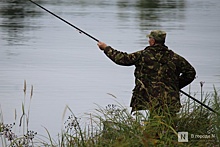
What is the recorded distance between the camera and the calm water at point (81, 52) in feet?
45.6

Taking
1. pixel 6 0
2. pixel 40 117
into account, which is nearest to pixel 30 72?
pixel 40 117

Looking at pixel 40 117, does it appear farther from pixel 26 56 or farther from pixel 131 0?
pixel 131 0

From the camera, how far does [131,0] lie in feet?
160

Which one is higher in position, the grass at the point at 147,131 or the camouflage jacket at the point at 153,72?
the camouflage jacket at the point at 153,72

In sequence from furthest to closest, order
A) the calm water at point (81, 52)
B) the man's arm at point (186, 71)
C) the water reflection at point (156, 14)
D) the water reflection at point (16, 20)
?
the water reflection at point (156, 14), the water reflection at point (16, 20), the calm water at point (81, 52), the man's arm at point (186, 71)

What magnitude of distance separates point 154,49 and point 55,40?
618 inches

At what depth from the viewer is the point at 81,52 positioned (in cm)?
2119

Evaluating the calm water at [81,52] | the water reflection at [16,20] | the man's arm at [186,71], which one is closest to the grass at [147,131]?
the man's arm at [186,71]

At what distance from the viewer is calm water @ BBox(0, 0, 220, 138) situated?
1389 cm

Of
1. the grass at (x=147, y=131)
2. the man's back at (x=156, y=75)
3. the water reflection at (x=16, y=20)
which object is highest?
the water reflection at (x=16, y=20)

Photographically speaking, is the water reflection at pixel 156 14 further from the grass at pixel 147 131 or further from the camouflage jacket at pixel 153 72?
the grass at pixel 147 131

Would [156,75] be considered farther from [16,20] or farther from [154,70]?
[16,20]

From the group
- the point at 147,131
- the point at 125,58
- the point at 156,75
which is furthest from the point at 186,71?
the point at 147,131

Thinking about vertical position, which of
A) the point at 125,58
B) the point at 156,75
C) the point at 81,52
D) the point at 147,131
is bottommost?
the point at 147,131
